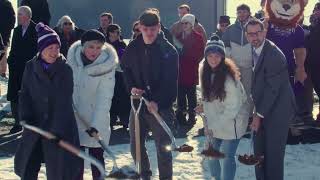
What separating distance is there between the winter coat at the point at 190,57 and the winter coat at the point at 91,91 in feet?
13.9

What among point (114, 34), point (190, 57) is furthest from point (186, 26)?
point (114, 34)

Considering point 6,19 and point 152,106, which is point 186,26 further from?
point 152,106

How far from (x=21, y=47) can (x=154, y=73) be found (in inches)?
137

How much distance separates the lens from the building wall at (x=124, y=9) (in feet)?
56.6

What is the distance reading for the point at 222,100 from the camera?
5.62 m

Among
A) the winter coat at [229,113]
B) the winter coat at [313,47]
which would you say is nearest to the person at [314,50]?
the winter coat at [313,47]

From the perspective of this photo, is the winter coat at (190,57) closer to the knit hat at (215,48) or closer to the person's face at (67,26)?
the person's face at (67,26)

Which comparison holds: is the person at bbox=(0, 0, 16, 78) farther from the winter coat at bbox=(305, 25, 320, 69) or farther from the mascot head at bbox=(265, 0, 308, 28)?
the winter coat at bbox=(305, 25, 320, 69)

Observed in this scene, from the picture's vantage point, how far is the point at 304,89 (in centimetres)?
988

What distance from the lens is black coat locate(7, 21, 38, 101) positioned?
863 cm

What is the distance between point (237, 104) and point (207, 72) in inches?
15.7

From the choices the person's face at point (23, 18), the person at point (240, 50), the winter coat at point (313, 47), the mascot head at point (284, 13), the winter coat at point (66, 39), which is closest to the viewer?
the person at point (240, 50)

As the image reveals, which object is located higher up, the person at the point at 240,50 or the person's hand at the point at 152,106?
the person at the point at 240,50

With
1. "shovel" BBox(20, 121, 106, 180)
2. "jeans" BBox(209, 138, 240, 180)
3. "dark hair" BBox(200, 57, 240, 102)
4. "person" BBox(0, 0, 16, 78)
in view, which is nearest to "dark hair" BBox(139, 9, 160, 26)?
"dark hair" BBox(200, 57, 240, 102)
